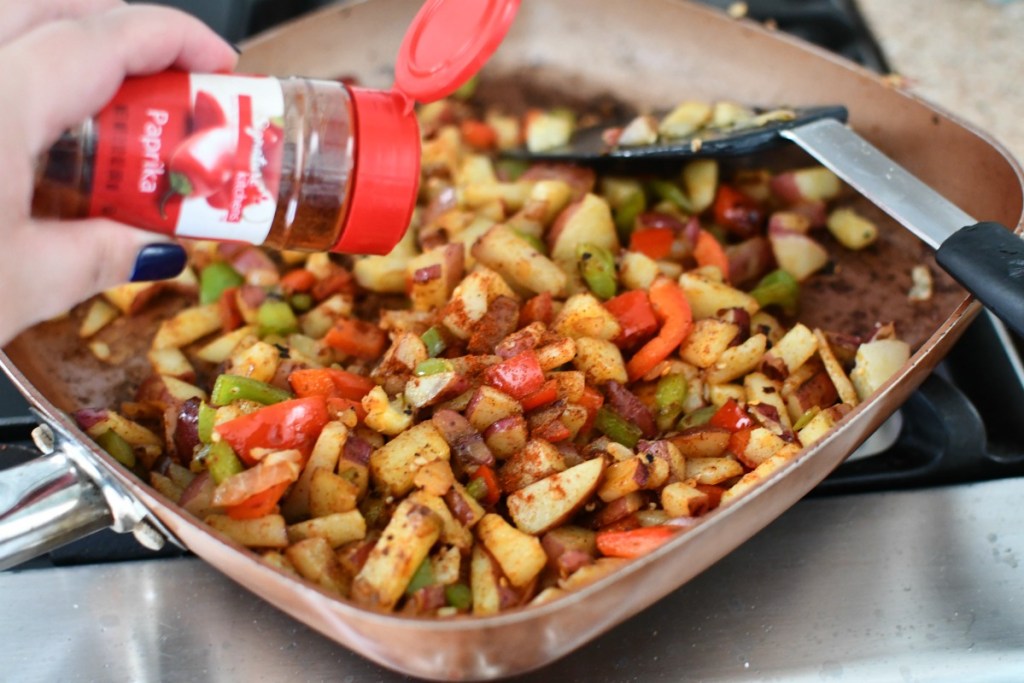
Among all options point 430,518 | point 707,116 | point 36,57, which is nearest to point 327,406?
point 430,518

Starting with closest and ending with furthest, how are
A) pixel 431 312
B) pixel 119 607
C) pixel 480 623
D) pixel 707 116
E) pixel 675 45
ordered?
pixel 480 623
pixel 119 607
pixel 431 312
pixel 707 116
pixel 675 45

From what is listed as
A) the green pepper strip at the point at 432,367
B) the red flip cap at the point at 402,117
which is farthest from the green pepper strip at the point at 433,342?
the red flip cap at the point at 402,117

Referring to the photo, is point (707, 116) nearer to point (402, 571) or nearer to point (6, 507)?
point (402, 571)

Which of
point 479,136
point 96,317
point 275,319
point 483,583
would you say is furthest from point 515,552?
point 479,136

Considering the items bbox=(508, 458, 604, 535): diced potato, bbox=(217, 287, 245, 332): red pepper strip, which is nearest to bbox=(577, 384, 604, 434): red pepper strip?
bbox=(508, 458, 604, 535): diced potato

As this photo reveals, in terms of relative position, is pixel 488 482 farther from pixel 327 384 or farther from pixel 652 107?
pixel 652 107

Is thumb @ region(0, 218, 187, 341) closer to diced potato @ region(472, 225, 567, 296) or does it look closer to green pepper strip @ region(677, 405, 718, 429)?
diced potato @ region(472, 225, 567, 296)
